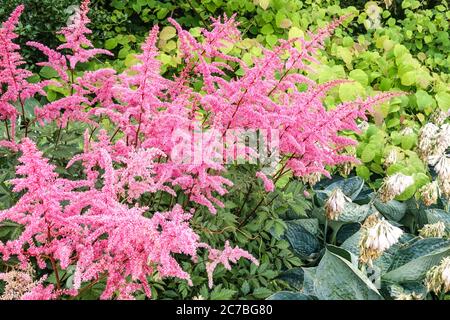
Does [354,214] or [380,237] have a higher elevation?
[380,237]

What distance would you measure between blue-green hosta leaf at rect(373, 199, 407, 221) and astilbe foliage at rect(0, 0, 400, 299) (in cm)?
87

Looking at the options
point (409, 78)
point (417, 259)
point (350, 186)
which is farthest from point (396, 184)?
point (409, 78)

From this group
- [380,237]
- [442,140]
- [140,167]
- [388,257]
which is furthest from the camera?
[442,140]


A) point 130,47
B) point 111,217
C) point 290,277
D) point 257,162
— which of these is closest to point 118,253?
point 111,217

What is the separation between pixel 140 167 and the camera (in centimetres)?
197

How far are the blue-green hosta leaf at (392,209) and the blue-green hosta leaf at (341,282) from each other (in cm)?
101

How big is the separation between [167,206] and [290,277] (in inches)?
28.2

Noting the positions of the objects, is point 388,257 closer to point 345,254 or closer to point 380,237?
point 345,254

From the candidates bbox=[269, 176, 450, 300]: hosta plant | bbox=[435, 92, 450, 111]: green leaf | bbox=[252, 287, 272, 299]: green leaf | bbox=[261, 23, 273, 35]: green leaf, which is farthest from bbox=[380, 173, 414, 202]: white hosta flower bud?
bbox=[261, 23, 273, 35]: green leaf

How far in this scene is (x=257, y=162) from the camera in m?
2.72

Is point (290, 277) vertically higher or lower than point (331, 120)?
lower

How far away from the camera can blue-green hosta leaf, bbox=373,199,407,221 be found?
11.1 feet

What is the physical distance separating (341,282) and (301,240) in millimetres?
614
